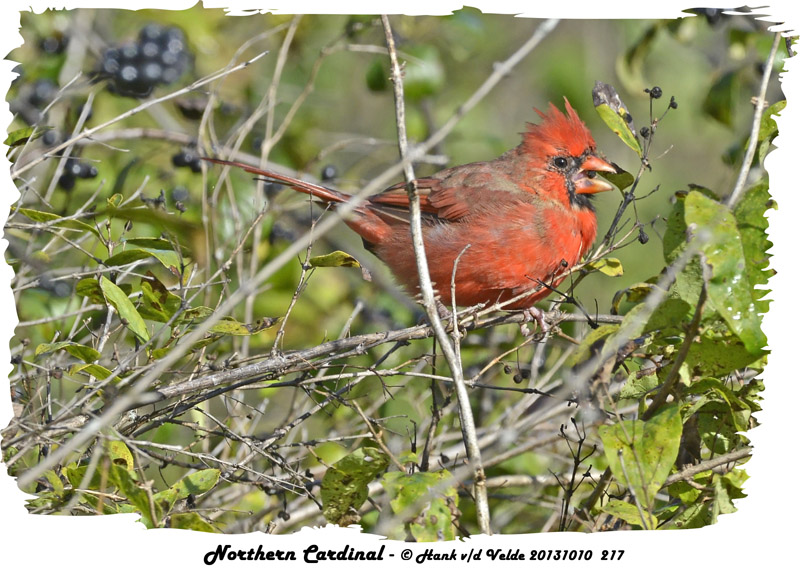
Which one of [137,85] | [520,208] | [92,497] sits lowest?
[92,497]

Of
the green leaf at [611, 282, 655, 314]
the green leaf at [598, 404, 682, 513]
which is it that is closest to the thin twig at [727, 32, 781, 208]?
the green leaf at [611, 282, 655, 314]

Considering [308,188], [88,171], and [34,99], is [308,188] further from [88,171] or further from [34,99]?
[34,99]

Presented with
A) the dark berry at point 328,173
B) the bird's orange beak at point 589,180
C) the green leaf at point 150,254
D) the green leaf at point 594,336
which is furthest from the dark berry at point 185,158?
the green leaf at point 594,336

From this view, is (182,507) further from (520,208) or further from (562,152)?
(562,152)

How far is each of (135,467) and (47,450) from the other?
0.22m

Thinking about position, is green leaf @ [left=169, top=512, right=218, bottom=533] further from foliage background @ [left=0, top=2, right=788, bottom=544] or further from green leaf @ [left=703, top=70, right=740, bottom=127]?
A: green leaf @ [left=703, top=70, right=740, bottom=127]

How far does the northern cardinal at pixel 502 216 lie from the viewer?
8.26 feet

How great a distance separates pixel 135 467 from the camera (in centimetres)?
180

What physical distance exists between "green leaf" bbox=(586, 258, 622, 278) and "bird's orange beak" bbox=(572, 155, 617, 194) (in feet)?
1.77

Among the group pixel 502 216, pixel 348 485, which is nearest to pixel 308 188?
pixel 502 216

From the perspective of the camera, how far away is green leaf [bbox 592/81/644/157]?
6.67 feet

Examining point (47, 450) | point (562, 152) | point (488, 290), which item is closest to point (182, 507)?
point (47, 450)

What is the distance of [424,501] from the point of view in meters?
1.66

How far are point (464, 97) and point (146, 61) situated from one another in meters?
1.07
